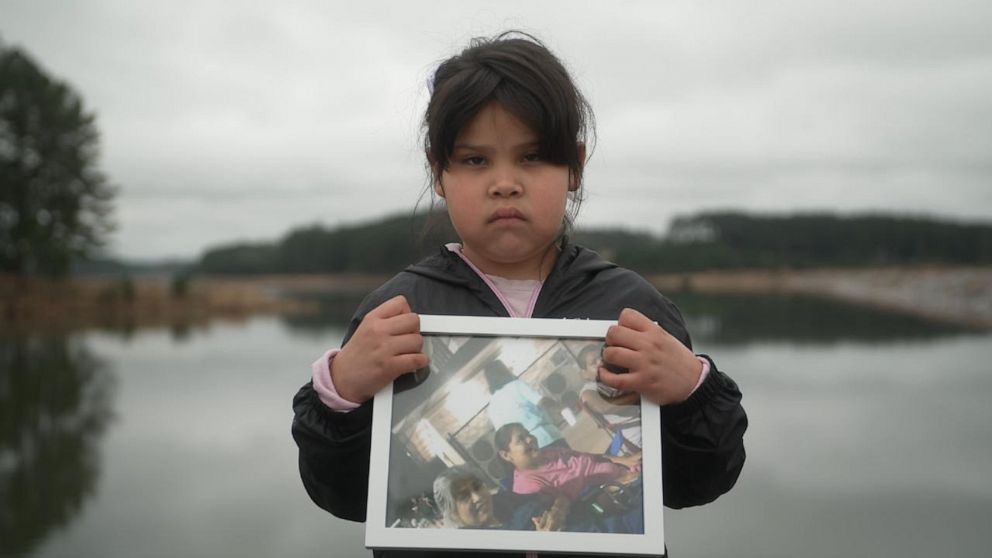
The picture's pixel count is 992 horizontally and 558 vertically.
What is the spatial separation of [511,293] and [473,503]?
429 millimetres

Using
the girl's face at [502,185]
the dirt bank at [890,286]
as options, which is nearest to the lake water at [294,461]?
the girl's face at [502,185]

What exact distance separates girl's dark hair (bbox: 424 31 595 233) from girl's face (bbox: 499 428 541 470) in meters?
0.48

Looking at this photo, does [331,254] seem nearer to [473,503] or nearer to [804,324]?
[804,324]

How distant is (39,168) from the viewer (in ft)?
87.4

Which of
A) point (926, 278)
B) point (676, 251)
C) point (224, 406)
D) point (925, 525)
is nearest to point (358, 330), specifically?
point (925, 525)

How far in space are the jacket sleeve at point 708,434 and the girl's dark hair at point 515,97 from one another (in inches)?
18.6

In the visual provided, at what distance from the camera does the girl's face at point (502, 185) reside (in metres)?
1.43

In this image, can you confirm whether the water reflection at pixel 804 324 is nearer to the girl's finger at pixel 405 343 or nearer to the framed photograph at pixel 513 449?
the framed photograph at pixel 513 449

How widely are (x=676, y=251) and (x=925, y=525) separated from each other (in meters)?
17.7

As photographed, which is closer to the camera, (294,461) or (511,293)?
(511,293)

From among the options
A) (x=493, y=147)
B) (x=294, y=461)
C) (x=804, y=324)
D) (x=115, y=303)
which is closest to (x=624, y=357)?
(x=493, y=147)

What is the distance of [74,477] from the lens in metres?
6.93

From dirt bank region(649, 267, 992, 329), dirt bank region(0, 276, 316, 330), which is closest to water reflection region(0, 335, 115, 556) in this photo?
dirt bank region(0, 276, 316, 330)

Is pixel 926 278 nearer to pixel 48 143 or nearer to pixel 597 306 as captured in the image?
pixel 48 143
